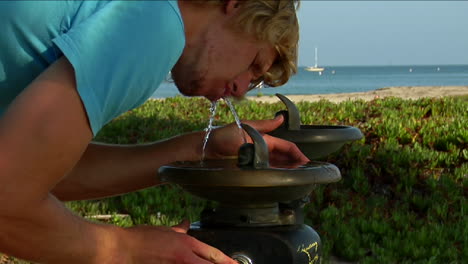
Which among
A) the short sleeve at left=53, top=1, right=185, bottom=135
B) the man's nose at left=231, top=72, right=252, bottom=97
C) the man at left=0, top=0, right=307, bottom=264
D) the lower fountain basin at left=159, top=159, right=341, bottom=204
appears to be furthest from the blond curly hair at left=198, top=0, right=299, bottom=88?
the lower fountain basin at left=159, top=159, right=341, bottom=204

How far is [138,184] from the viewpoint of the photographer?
2850 mm

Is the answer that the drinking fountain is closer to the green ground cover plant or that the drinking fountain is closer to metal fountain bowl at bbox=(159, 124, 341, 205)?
metal fountain bowl at bbox=(159, 124, 341, 205)

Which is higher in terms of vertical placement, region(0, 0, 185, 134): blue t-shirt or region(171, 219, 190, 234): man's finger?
region(0, 0, 185, 134): blue t-shirt

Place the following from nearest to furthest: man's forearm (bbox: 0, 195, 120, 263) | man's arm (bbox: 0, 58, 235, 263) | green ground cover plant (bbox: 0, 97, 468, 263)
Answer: man's arm (bbox: 0, 58, 235, 263) → man's forearm (bbox: 0, 195, 120, 263) → green ground cover plant (bbox: 0, 97, 468, 263)

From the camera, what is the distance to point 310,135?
281 cm

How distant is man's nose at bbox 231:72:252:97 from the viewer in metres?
2.35

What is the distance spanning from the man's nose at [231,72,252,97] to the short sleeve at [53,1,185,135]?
0.44 m

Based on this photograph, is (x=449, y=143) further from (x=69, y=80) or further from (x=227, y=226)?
(x=69, y=80)

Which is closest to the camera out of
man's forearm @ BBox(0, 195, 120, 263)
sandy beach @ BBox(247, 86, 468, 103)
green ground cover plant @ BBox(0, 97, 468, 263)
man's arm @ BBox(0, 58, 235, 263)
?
man's arm @ BBox(0, 58, 235, 263)

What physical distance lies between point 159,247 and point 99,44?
0.63m

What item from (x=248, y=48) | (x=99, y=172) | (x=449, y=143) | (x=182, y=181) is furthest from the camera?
(x=449, y=143)

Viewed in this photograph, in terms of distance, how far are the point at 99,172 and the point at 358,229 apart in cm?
244

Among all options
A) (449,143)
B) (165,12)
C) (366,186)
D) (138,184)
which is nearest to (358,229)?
(366,186)

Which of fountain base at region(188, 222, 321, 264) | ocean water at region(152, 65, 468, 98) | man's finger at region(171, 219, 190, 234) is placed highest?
man's finger at region(171, 219, 190, 234)
